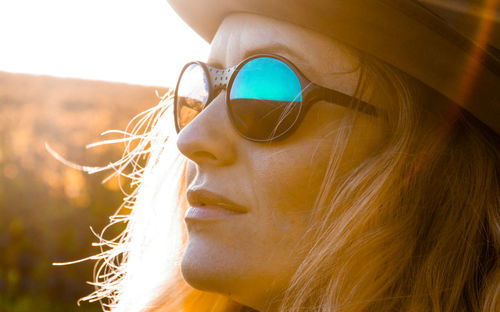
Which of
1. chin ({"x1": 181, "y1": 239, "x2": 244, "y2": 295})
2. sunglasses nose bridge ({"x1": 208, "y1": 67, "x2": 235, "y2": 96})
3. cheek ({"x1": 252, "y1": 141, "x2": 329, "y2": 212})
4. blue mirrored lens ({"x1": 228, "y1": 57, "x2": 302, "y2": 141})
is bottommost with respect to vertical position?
chin ({"x1": 181, "y1": 239, "x2": 244, "y2": 295})

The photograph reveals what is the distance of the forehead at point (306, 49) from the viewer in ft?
4.87

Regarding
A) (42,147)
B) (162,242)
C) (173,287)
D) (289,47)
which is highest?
(42,147)

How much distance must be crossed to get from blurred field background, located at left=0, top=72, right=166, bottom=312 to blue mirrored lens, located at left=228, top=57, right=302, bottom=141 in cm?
383

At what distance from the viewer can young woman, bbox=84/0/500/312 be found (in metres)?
1.46

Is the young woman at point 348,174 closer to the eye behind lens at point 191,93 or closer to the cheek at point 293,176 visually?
the cheek at point 293,176

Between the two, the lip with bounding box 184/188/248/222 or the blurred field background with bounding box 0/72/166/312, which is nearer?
the lip with bounding box 184/188/248/222

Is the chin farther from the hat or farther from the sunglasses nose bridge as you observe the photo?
the hat

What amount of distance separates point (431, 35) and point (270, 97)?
1.46ft

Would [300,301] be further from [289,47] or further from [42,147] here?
[42,147]

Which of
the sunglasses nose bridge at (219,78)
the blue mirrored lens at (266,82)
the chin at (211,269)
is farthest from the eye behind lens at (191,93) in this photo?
the chin at (211,269)

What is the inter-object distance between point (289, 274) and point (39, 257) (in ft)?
14.5

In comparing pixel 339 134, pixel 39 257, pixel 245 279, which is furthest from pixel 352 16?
pixel 39 257

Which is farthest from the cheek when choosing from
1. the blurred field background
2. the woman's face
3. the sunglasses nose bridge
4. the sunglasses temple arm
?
the blurred field background

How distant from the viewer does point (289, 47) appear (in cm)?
152
